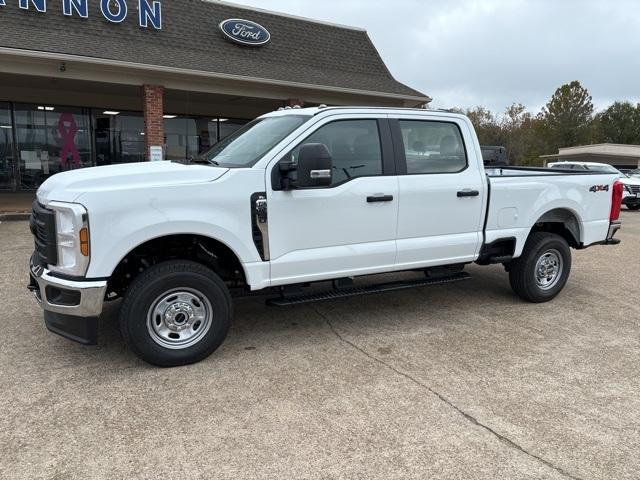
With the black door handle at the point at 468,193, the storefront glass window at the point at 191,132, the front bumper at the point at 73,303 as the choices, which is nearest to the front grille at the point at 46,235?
the front bumper at the point at 73,303

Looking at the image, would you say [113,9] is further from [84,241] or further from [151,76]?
[84,241]

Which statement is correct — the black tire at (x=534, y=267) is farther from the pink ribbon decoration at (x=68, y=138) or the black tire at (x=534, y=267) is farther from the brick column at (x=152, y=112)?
the pink ribbon decoration at (x=68, y=138)

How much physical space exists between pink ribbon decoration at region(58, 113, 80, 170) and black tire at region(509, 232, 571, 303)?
16.0m

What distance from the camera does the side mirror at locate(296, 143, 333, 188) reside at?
13.0ft

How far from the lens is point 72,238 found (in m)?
3.59

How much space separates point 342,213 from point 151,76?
10408 mm

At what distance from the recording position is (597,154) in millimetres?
43594

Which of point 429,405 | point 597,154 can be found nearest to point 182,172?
point 429,405

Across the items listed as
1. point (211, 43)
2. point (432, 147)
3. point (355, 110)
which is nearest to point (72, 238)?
point (355, 110)

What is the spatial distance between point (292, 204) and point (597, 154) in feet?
152

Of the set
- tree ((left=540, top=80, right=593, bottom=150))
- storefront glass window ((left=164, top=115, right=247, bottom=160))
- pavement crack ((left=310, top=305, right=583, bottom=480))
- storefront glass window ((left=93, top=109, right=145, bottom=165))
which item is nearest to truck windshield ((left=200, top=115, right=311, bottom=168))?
pavement crack ((left=310, top=305, right=583, bottom=480))

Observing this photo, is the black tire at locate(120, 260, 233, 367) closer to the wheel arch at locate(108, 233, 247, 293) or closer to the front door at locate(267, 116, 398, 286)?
the wheel arch at locate(108, 233, 247, 293)

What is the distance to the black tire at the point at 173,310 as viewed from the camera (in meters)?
3.80

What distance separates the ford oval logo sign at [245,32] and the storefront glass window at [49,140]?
5790mm
